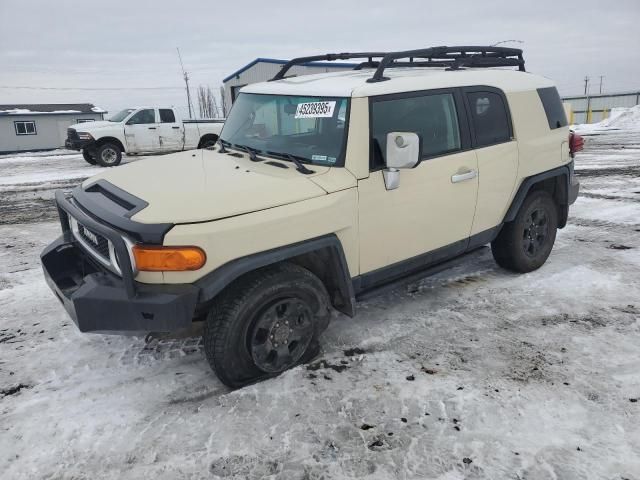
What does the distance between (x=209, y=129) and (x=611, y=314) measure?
49.0ft

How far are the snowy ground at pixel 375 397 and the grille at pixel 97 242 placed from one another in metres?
0.88

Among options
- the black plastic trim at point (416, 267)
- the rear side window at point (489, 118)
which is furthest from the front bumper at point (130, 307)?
the rear side window at point (489, 118)

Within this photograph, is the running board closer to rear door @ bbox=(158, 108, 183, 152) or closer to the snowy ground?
the snowy ground

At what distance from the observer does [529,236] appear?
4812 millimetres

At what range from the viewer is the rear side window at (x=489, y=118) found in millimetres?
4016

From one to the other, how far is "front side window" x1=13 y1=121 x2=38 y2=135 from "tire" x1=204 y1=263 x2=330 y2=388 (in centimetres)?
3364

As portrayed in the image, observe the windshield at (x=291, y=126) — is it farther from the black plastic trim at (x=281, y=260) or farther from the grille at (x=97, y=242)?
the grille at (x=97, y=242)

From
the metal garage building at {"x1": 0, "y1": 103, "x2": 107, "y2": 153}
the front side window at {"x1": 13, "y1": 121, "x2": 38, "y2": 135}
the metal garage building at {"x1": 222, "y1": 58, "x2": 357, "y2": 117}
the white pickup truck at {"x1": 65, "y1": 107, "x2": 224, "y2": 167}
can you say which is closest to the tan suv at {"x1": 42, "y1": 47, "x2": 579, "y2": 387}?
the white pickup truck at {"x1": 65, "y1": 107, "x2": 224, "y2": 167}

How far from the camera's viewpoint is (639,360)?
3.29 meters

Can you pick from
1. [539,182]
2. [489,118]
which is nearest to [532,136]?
[539,182]

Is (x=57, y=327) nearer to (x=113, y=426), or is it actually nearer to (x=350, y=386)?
(x=113, y=426)

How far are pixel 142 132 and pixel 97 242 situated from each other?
13814 millimetres

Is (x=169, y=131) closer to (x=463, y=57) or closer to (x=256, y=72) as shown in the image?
(x=256, y=72)

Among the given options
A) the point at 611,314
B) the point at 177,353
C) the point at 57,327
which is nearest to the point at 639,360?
the point at 611,314
